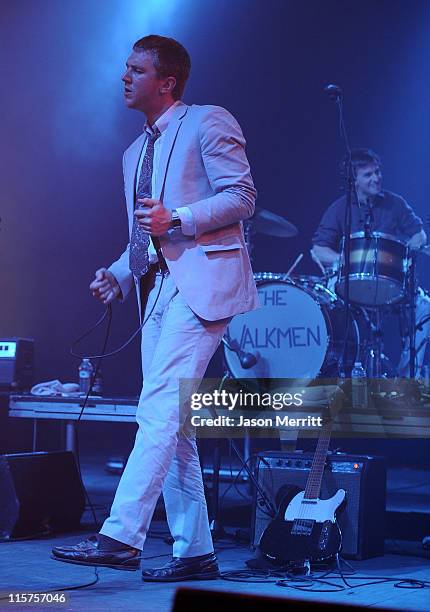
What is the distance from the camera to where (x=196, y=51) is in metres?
7.01

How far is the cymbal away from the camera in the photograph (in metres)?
6.52

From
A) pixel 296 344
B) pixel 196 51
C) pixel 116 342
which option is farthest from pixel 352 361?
pixel 196 51

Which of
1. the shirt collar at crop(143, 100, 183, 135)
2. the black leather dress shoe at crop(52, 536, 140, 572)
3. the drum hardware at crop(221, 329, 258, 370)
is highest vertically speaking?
the shirt collar at crop(143, 100, 183, 135)

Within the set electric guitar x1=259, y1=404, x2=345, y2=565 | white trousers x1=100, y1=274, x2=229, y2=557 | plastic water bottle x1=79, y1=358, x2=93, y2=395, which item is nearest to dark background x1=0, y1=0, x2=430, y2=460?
plastic water bottle x1=79, y1=358, x2=93, y2=395

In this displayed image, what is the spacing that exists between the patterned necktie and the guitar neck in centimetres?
127

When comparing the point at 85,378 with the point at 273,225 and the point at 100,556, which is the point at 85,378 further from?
the point at 100,556

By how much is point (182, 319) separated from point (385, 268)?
326cm

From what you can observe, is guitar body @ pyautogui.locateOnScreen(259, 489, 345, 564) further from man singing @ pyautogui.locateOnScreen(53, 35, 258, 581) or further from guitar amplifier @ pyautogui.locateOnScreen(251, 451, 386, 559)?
man singing @ pyautogui.locateOnScreen(53, 35, 258, 581)

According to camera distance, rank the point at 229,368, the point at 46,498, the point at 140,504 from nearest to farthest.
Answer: the point at 140,504 < the point at 46,498 < the point at 229,368

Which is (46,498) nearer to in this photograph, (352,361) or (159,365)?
(159,365)

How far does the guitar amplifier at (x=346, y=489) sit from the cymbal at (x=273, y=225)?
8.45 feet

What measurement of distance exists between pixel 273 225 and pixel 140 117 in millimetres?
1597

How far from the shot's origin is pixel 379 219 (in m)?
6.36

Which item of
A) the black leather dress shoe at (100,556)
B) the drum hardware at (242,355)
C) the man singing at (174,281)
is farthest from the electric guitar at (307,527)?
the drum hardware at (242,355)
